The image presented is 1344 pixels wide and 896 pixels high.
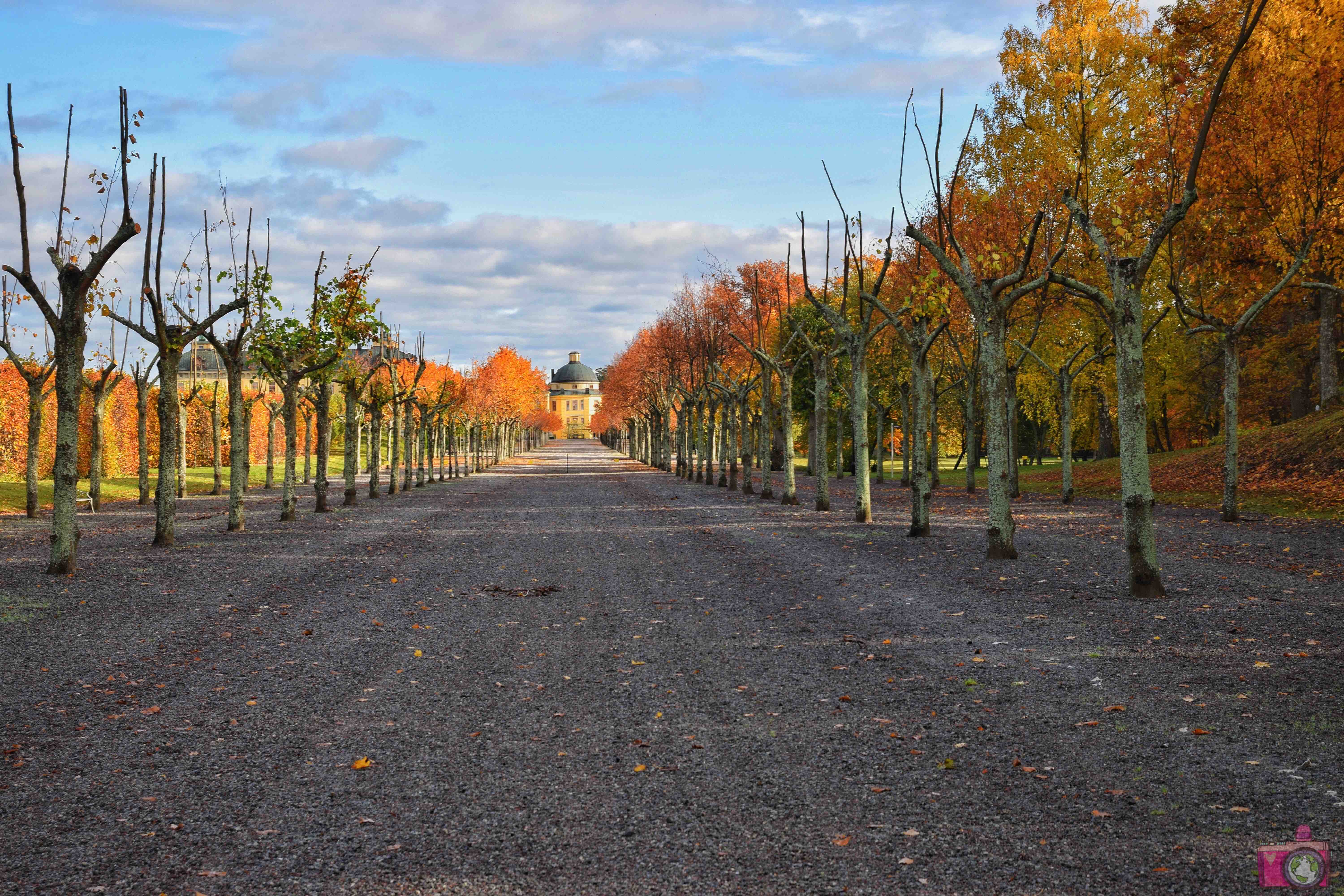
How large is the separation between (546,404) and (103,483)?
6265 inches

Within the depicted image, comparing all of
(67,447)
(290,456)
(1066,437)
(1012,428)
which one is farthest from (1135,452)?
(290,456)

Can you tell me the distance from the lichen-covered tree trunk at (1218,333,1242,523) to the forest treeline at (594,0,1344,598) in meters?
0.07

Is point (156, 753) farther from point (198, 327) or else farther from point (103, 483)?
point (103, 483)

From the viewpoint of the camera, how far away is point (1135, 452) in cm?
1163

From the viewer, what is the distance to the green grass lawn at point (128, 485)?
30.1 m

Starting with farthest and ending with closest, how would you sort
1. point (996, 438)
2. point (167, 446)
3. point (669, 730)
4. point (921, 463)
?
point (921, 463) → point (167, 446) → point (996, 438) → point (669, 730)

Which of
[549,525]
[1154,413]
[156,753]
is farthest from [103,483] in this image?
[1154,413]

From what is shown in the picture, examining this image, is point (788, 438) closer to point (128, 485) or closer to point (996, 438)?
point (996, 438)

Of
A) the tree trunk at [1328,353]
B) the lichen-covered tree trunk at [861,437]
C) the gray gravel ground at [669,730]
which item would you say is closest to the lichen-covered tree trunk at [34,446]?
the gray gravel ground at [669,730]

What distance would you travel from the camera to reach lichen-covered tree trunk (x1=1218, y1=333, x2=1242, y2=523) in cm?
2041

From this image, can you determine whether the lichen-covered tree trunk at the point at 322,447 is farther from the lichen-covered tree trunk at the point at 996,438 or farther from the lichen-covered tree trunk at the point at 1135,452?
the lichen-covered tree trunk at the point at 1135,452

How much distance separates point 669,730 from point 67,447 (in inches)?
478

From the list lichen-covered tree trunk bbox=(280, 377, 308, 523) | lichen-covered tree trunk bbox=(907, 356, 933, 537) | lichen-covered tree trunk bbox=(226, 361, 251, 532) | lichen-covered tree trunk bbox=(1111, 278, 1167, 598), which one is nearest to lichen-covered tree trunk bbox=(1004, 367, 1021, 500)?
lichen-covered tree trunk bbox=(907, 356, 933, 537)

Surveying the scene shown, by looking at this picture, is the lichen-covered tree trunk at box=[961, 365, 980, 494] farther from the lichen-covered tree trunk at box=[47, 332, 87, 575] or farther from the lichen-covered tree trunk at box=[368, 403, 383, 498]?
the lichen-covered tree trunk at box=[47, 332, 87, 575]
